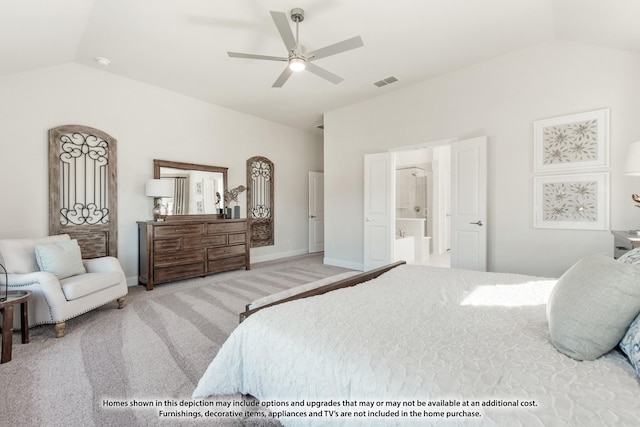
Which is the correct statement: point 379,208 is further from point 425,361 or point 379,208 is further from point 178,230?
point 425,361

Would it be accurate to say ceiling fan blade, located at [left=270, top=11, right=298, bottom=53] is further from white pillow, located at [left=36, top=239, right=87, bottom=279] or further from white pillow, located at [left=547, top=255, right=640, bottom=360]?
white pillow, located at [left=36, top=239, right=87, bottom=279]

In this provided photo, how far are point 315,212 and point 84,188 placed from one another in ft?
14.9

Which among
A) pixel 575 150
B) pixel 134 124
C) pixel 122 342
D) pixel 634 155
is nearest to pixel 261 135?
pixel 134 124

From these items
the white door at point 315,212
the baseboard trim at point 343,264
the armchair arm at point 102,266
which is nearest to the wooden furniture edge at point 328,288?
the armchair arm at point 102,266

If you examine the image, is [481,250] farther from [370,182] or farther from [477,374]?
[477,374]

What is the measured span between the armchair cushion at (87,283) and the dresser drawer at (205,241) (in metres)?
1.27

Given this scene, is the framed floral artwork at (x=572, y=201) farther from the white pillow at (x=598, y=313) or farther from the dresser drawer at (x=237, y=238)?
the dresser drawer at (x=237, y=238)

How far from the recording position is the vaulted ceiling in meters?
2.68

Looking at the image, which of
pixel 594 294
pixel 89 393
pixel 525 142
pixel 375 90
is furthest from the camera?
pixel 375 90

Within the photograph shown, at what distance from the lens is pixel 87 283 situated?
2.75m

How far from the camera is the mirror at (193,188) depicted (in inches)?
183

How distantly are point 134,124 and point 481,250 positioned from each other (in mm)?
5317

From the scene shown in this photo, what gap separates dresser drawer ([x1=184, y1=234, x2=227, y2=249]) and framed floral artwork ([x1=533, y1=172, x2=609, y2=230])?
453 cm

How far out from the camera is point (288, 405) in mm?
1165
